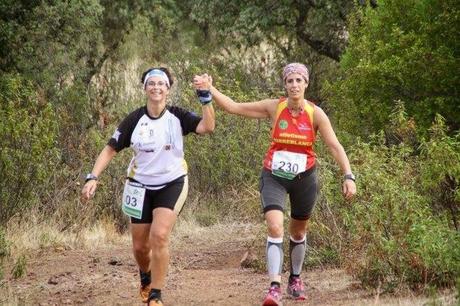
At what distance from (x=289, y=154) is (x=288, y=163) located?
0.07m

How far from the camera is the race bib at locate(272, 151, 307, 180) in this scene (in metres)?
8.19

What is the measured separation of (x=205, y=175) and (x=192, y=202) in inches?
25.5

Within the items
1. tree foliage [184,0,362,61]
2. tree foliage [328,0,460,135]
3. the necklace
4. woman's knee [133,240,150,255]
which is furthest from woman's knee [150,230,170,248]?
tree foliage [184,0,362,61]

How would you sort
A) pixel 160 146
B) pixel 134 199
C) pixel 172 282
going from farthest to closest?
pixel 172 282
pixel 134 199
pixel 160 146

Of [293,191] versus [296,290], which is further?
[296,290]

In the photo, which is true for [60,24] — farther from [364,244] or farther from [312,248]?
[364,244]

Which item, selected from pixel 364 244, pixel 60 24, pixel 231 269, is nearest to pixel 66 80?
pixel 60 24

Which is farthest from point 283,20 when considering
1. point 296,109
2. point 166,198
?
point 166,198

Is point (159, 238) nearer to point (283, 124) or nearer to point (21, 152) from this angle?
point (283, 124)

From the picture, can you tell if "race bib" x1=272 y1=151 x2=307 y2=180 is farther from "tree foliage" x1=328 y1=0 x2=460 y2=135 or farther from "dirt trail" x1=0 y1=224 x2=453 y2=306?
"tree foliage" x1=328 y1=0 x2=460 y2=135

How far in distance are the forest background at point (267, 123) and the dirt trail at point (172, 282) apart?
29 centimetres

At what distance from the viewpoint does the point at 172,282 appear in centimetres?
1007

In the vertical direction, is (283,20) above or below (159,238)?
above

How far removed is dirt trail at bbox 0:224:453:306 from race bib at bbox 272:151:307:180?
1.15m
